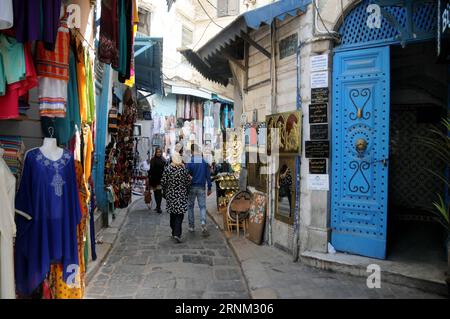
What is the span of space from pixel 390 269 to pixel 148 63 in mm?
10044

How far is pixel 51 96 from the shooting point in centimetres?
364

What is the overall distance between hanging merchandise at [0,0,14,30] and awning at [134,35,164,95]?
25.6 feet

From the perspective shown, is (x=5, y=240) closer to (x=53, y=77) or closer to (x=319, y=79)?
(x=53, y=77)

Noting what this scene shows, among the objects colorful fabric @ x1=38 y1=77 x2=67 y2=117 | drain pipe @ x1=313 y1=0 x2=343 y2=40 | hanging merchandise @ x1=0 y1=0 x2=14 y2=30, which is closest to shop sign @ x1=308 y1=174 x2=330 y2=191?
drain pipe @ x1=313 y1=0 x2=343 y2=40

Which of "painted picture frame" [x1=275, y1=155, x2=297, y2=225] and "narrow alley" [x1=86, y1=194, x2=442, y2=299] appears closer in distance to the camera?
"narrow alley" [x1=86, y1=194, x2=442, y2=299]

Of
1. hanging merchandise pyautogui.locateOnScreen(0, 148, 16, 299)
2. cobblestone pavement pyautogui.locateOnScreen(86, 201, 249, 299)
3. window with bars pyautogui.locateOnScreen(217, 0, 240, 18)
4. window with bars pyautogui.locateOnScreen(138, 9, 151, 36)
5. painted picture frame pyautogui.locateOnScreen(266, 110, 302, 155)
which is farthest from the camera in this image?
window with bars pyautogui.locateOnScreen(217, 0, 240, 18)

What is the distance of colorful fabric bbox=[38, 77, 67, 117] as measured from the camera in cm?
363

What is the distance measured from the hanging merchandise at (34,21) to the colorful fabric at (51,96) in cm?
48

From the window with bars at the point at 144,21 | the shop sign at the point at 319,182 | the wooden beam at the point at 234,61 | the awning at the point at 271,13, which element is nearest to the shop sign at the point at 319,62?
the awning at the point at 271,13

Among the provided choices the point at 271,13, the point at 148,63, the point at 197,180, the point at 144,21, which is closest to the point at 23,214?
the point at 271,13

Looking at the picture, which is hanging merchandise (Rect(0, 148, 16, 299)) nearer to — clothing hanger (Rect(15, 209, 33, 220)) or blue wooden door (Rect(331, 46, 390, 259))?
clothing hanger (Rect(15, 209, 33, 220))

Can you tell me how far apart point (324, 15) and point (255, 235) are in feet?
12.8

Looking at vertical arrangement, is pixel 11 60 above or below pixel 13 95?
above
